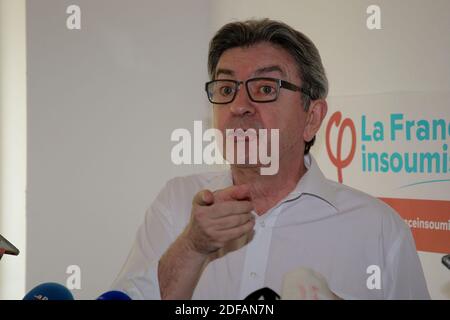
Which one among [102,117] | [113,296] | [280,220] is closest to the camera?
[113,296]

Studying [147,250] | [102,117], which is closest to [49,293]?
[147,250]

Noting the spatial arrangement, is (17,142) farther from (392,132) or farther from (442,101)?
(442,101)

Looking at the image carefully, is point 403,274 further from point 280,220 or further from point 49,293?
point 49,293

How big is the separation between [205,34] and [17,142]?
0.53 m

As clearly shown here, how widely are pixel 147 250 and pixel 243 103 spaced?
399 mm

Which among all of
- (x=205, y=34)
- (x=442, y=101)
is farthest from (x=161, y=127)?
(x=442, y=101)

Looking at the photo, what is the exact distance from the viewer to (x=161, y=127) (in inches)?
51.8

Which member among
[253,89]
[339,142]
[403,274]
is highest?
[253,89]

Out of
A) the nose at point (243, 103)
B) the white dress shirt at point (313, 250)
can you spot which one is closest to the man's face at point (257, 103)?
the nose at point (243, 103)

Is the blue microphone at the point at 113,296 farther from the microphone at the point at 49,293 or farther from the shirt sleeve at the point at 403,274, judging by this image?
the shirt sleeve at the point at 403,274

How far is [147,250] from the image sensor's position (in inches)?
46.5

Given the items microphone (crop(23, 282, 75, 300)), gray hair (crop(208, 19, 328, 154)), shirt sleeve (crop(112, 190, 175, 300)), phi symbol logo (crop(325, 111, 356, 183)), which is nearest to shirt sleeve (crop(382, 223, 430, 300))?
phi symbol logo (crop(325, 111, 356, 183))

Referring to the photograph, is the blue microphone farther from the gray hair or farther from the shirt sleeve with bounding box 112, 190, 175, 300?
the gray hair
